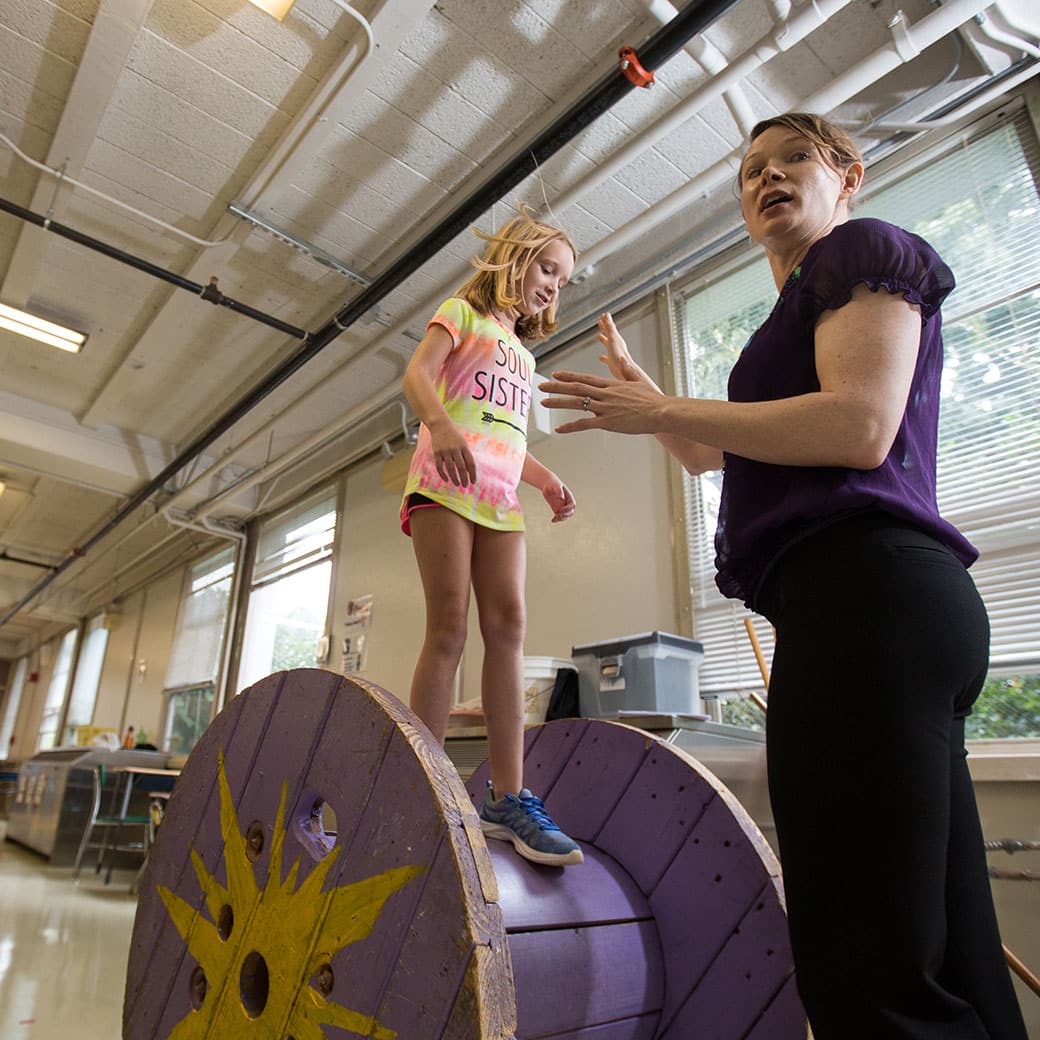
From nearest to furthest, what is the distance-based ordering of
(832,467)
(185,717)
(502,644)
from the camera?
(832,467)
(502,644)
(185,717)

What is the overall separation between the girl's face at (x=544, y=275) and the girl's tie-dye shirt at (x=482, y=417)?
3.4 inches

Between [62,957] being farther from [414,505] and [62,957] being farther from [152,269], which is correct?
[152,269]

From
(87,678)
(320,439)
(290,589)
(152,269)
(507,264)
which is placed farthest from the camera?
(87,678)

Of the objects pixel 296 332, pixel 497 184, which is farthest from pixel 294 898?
pixel 296 332

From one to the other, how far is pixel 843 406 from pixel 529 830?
765mm

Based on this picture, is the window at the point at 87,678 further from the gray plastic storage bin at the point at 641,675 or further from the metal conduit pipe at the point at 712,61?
the metal conduit pipe at the point at 712,61

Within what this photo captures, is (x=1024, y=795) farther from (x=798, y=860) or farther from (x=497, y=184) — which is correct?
(x=497, y=184)

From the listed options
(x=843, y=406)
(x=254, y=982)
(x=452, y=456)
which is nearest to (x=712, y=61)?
(x=452, y=456)

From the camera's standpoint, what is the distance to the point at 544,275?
158 cm

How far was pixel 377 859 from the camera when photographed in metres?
0.81

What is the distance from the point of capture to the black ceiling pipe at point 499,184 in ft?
7.95

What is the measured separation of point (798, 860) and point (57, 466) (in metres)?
6.49

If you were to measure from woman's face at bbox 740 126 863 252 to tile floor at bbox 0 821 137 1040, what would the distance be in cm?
257

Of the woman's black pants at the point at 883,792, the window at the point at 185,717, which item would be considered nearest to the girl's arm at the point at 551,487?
the woman's black pants at the point at 883,792
